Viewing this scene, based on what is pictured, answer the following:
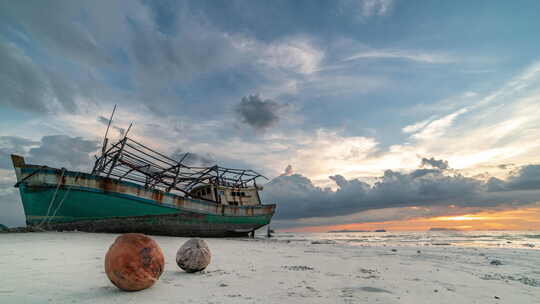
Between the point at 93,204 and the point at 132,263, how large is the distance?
14117 mm

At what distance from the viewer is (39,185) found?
Result: 13.9 metres

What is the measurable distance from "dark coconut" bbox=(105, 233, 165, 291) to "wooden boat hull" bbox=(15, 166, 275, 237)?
45.3 feet

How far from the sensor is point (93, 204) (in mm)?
14539

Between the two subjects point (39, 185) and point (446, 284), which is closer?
point (446, 284)

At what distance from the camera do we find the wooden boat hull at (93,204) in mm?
13992

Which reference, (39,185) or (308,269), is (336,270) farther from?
(39,185)

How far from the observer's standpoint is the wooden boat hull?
1399 centimetres

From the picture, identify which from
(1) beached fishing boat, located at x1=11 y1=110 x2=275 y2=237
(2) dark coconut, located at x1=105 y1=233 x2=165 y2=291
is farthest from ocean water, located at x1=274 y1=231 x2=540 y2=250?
(2) dark coconut, located at x1=105 y1=233 x2=165 y2=291

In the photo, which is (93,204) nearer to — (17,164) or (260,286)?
(17,164)

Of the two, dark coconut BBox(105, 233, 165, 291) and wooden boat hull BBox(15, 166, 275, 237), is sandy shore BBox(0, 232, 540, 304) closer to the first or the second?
dark coconut BBox(105, 233, 165, 291)

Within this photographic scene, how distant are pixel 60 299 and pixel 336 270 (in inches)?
177

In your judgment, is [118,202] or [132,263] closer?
[132,263]

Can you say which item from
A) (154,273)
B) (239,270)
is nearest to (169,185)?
(239,270)

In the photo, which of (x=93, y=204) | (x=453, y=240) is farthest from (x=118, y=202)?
(x=453, y=240)
